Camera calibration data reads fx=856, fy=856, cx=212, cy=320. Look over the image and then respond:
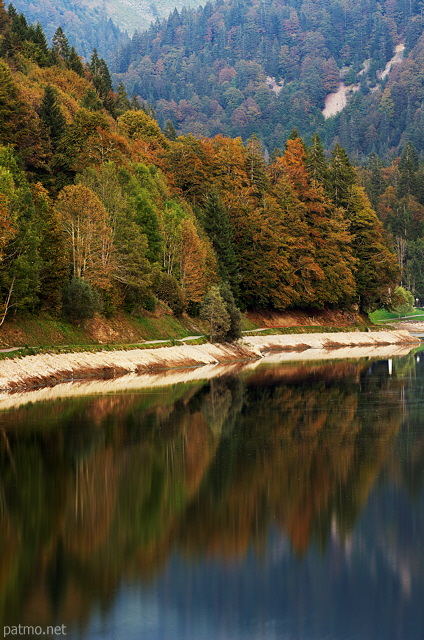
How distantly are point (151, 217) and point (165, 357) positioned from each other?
2286cm

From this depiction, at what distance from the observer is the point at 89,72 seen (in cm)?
18875

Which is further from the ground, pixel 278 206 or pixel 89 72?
pixel 89 72

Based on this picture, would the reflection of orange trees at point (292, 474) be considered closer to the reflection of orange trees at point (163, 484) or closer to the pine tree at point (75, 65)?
the reflection of orange trees at point (163, 484)

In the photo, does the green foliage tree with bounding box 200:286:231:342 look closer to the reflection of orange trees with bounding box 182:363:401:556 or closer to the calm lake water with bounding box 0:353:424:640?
the reflection of orange trees with bounding box 182:363:401:556

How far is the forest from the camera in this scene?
68812mm

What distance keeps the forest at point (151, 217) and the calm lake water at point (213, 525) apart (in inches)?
945

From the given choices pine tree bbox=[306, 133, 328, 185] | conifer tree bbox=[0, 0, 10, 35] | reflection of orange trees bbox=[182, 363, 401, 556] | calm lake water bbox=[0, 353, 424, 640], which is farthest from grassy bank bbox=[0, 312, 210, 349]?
conifer tree bbox=[0, 0, 10, 35]

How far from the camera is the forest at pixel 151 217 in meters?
68.8

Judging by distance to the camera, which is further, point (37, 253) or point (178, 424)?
point (37, 253)

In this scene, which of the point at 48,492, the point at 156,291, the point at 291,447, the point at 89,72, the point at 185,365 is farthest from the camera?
the point at 89,72

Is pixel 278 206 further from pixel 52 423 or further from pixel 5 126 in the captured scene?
pixel 52 423

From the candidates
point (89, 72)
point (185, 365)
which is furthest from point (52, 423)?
point (89, 72)

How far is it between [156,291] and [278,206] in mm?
37285

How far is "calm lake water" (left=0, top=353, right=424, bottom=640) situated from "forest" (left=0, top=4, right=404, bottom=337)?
24.0 m
